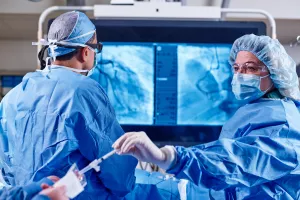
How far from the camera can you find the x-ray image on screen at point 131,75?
97.6 inches

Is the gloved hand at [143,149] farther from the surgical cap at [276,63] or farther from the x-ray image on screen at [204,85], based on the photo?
the x-ray image on screen at [204,85]

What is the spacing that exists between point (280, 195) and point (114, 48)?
1443mm

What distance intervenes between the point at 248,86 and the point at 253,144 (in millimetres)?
313

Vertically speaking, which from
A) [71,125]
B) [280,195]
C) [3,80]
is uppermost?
[71,125]

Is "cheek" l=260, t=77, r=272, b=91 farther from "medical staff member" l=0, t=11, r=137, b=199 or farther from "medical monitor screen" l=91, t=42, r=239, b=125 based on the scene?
"medical monitor screen" l=91, t=42, r=239, b=125

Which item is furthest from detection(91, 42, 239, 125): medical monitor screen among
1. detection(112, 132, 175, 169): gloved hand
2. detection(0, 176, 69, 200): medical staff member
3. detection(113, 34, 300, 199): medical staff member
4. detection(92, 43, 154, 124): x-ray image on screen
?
detection(0, 176, 69, 200): medical staff member

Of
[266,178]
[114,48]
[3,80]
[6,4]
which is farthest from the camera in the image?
[3,80]

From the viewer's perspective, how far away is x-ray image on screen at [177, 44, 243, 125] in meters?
2.49

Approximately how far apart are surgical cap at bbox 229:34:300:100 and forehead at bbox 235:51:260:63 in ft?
0.04

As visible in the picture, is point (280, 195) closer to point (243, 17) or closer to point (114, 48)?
point (114, 48)

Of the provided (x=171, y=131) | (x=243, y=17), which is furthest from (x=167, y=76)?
(x=243, y=17)

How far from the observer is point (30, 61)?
372cm

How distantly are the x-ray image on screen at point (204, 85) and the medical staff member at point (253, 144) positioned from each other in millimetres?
862

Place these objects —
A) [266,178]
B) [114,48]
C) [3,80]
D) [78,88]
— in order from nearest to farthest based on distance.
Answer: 1. [266,178]
2. [78,88]
3. [114,48]
4. [3,80]
